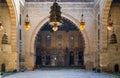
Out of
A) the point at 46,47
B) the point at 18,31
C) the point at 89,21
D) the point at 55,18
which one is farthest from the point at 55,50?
the point at 55,18

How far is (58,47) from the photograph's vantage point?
3938 cm

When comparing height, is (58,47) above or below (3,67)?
above

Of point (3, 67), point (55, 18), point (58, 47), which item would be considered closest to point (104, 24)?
point (3, 67)

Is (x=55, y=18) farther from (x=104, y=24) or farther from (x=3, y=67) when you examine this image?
(x=3, y=67)

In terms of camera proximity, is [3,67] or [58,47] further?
[58,47]

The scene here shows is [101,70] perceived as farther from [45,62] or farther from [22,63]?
[45,62]

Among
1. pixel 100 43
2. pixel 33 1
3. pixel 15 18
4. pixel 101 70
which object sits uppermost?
pixel 33 1

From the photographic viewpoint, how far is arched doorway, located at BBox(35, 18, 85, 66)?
128 ft

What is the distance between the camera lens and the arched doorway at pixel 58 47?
38.9 meters

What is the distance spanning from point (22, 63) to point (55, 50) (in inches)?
507

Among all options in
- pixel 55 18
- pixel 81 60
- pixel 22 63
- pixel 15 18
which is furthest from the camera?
pixel 81 60

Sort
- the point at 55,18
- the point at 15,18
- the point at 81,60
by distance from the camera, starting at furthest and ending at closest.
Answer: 1. the point at 81,60
2. the point at 15,18
3. the point at 55,18

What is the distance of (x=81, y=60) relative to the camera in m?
39.0

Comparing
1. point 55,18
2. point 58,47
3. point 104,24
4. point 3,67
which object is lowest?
point 3,67
